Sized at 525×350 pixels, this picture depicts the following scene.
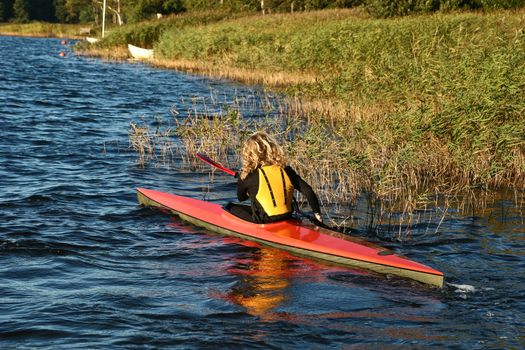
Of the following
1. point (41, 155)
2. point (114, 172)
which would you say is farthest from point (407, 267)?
point (41, 155)

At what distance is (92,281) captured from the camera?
267 inches

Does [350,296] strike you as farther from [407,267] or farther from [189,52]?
[189,52]

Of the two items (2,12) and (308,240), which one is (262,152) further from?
(2,12)

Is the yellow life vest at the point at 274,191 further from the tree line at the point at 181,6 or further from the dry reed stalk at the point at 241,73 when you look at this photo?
the tree line at the point at 181,6

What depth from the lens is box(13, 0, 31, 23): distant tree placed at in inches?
3758

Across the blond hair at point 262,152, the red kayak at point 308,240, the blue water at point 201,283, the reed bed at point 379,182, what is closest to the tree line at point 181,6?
the reed bed at point 379,182

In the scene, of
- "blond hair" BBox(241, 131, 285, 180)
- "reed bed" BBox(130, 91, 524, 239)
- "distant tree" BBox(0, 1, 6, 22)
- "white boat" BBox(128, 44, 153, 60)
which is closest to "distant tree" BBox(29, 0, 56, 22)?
"distant tree" BBox(0, 1, 6, 22)

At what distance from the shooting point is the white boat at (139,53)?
36.3 meters

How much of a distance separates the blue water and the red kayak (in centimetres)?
10

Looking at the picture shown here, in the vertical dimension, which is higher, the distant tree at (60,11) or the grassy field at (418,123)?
the distant tree at (60,11)

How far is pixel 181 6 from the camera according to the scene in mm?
61312

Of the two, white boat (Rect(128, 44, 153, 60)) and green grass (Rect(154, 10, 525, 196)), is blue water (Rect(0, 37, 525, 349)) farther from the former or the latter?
white boat (Rect(128, 44, 153, 60))

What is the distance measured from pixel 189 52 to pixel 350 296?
26184 millimetres

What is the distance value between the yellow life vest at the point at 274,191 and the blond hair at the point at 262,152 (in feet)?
0.21
